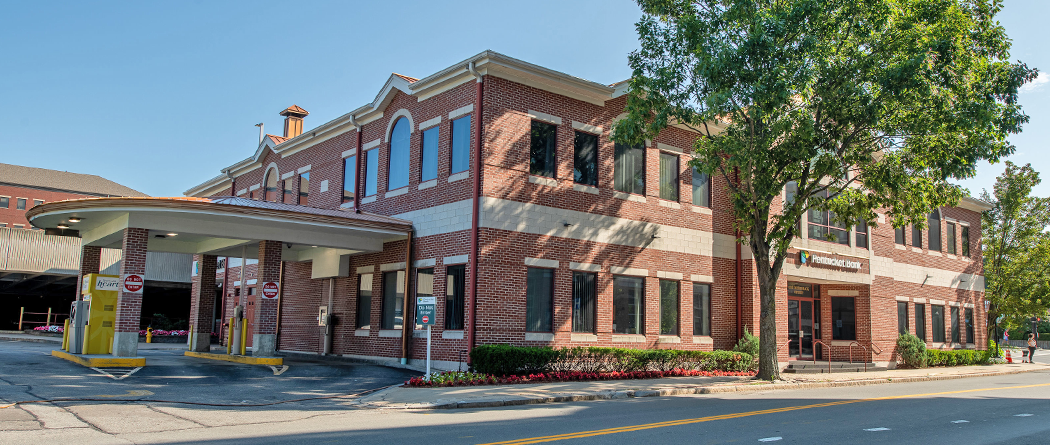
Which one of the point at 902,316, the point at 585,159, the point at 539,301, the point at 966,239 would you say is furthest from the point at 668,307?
the point at 966,239

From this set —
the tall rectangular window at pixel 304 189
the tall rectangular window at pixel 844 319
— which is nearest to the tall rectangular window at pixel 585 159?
the tall rectangular window at pixel 304 189

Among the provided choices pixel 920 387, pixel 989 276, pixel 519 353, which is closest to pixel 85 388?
pixel 519 353

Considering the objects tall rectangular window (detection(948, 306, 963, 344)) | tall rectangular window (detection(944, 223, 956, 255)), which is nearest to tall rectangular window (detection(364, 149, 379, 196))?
tall rectangular window (detection(944, 223, 956, 255))

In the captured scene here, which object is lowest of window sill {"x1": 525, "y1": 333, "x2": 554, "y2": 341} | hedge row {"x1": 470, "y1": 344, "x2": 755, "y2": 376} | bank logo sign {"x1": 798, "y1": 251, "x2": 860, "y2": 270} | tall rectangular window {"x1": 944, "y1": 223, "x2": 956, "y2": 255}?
hedge row {"x1": 470, "y1": 344, "x2": 755, "y2": 376}

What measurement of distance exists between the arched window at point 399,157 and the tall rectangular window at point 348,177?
2174 millimetres

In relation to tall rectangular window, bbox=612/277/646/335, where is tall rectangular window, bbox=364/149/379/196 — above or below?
above

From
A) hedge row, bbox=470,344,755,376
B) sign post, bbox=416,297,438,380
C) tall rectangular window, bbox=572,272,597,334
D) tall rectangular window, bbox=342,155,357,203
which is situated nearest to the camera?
sign post, bbox=416,297,438,380

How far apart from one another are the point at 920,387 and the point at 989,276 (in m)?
21.5

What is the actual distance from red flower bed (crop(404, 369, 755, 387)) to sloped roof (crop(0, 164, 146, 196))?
74.0m

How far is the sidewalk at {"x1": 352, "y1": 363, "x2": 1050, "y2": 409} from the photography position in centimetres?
1341

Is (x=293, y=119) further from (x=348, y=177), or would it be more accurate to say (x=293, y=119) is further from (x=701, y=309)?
(x=701, y=309)

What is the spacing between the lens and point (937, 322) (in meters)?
32.0

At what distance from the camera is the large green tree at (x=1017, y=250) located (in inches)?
1369

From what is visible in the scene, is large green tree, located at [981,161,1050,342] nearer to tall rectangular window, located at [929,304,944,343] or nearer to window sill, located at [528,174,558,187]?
tall rectangular window, located at [929,304,944,343]
